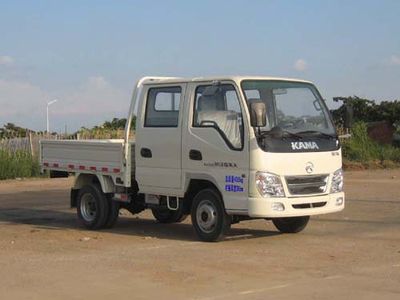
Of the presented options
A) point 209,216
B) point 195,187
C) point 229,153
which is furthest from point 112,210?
point 229,153

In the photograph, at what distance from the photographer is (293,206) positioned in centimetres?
1083

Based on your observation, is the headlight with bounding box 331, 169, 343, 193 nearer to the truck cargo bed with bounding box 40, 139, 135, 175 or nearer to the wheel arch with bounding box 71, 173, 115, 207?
the truck cargo bed with bounding box 40, 139, 135, 175

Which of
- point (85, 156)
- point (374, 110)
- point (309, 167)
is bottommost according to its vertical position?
point (309, 167)

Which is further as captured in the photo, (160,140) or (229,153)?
(160,140)

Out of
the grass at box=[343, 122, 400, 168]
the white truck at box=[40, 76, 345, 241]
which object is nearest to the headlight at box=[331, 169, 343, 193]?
the white truck at box=[40, 76, 345, 241]

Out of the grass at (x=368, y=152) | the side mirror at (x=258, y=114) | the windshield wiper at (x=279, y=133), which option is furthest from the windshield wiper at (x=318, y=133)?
the grass at (x=368, y=152)

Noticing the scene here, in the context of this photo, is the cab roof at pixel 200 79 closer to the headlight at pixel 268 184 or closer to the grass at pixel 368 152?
the headlight at pixel 268 184

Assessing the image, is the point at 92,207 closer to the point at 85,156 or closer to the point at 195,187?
the point at 85,156

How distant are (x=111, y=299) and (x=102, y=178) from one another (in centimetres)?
558

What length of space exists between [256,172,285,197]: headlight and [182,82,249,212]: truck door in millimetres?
200

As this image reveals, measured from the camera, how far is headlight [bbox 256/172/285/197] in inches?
416

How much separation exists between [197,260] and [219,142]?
203 cm

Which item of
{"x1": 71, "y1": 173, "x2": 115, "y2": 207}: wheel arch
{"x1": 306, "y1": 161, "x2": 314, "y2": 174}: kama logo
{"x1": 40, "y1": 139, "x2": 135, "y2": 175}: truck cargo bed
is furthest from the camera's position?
{"x1": 71, "y1": 173, "x2": 115, "y2": 207}: wheel arch

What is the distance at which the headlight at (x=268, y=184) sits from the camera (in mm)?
10570
